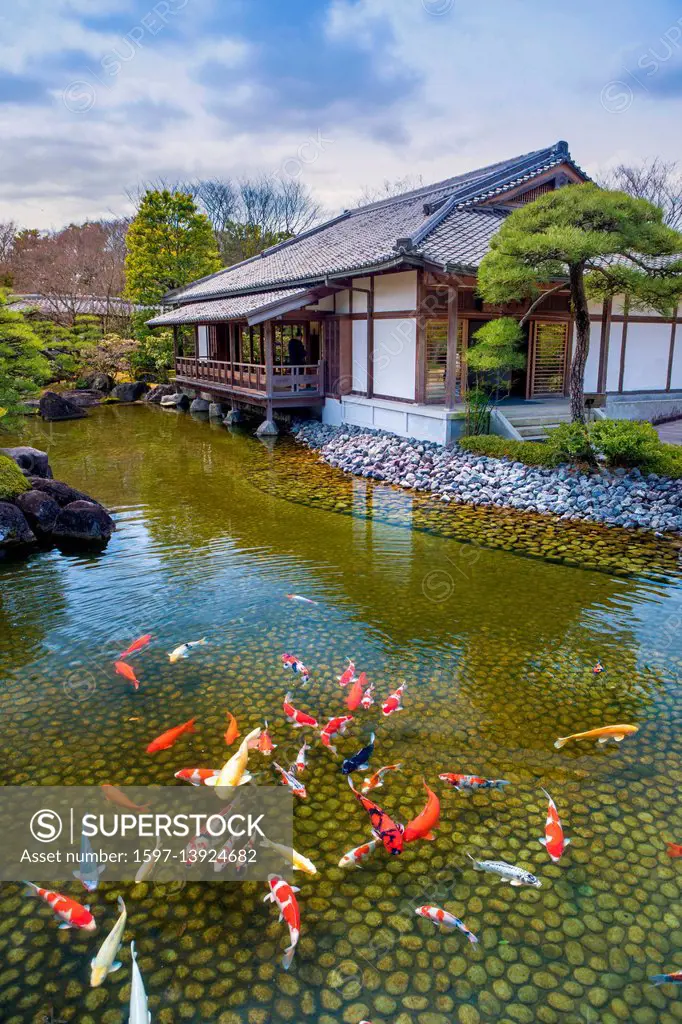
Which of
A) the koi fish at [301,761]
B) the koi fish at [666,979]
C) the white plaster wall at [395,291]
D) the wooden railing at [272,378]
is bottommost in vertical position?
the koi fish at [666,979]

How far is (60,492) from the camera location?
9961 mm

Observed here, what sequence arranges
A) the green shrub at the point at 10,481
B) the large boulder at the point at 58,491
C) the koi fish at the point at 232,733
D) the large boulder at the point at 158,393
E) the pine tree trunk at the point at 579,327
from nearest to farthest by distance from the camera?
1. the koi fish at the point at 232,733
2. the green shrub at the point at 10,481
3. the large boulder at the point at 58,491
4. the pine tree trunk at the point at 579,327
5. the large boulder at the point at 158,393

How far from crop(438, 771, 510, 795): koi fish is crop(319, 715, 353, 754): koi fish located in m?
0.82

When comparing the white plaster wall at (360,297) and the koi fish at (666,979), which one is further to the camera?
the white plaster wall at (360,297)

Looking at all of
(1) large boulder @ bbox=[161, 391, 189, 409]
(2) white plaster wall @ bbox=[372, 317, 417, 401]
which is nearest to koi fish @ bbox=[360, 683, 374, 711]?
(2) white plaster wall @ bbox=[372, 317, 417, 401]

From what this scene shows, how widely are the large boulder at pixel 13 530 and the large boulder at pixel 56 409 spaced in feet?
43.6

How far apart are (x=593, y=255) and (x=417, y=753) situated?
826 cm

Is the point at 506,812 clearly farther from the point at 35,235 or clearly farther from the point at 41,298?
the point at 35,235

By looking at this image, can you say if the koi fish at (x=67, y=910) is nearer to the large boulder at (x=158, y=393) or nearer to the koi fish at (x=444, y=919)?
the koi fish at (x=444, y=919)

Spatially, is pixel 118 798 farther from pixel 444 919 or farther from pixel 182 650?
pixel 444 919

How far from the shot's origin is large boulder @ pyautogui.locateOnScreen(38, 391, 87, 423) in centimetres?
2128

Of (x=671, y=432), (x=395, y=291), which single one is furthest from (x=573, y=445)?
(x=395, y=291)

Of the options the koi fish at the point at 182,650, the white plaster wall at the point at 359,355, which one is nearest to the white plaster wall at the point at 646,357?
the white plaster wall at the point at 359,355

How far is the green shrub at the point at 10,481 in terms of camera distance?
9567mm
